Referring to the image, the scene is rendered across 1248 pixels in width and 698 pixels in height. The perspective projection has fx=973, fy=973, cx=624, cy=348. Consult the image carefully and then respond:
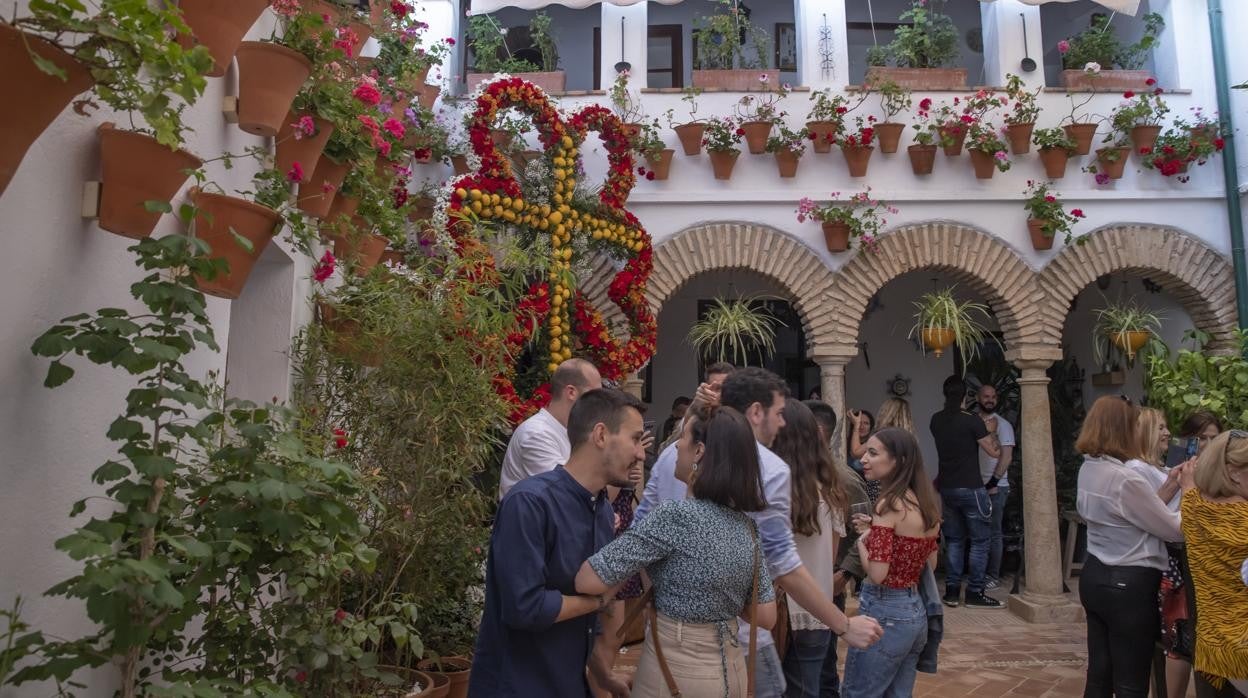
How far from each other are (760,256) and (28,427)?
6.66 meters

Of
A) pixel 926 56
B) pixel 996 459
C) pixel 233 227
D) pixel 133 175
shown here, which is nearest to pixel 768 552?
pixel 233 227

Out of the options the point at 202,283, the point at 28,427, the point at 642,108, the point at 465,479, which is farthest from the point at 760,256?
the point at 28,427

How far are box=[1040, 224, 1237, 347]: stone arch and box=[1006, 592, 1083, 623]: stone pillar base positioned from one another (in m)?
2.17

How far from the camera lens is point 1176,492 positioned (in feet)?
15.3

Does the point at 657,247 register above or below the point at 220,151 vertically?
above

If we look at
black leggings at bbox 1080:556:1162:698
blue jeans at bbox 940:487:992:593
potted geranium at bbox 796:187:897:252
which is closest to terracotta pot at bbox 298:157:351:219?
black leggings at bbox 1080:556:1162:698

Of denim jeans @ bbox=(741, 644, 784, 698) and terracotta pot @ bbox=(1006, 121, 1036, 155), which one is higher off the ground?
terracotta pot @ bbox=(1006, 121, 1036, 155)

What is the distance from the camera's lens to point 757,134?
8125 mm

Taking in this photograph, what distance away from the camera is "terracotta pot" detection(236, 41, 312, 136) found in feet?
9.91

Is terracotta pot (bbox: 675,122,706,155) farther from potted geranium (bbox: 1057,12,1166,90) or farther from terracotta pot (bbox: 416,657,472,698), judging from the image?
terracotta pot (bbox: 416,657,472,698)

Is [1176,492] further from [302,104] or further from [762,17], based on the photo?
[762,17]

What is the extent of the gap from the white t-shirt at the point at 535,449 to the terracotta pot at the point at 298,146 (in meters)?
1.34

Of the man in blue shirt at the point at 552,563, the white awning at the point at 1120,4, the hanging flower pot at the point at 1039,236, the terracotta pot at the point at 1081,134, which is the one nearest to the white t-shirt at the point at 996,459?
the hanging flower pot at the point at 1039,236

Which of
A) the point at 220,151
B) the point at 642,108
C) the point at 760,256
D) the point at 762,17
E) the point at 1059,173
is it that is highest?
the point at 762,17
